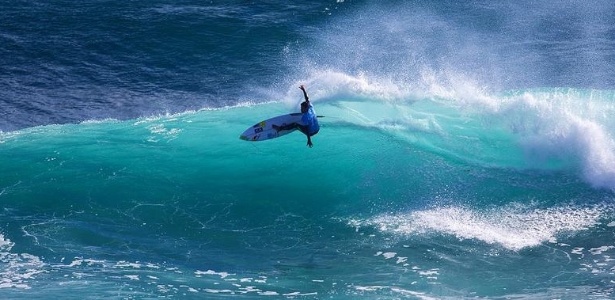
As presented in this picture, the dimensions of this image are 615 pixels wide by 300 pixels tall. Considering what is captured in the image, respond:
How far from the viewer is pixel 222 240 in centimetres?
2128

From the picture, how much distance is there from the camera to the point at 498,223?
850 inches

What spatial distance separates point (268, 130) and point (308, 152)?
216 cm

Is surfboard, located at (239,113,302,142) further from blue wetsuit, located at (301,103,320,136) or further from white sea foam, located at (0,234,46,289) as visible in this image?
white sea foam, located at (0,234,46,289)

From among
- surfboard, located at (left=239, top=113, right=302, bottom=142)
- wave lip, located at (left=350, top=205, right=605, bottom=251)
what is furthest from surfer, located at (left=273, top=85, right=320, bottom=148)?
wave lip, located at (left=350, top=205, right=605, bottom=251)

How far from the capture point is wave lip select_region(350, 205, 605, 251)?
68.5 feet

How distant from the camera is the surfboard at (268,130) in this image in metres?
23.8

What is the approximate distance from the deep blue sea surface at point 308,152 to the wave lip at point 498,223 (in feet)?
0.22

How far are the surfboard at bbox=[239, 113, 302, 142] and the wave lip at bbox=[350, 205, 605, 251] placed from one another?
3.87m

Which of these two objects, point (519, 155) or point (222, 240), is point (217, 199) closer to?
point (222, 240)

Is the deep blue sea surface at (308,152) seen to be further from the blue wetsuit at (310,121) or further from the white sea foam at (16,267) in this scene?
the blue wetsuit at (310,121)

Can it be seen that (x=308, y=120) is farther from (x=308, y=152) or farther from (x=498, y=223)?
(x=498, y=223)

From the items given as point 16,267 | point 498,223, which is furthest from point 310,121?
point 16,267

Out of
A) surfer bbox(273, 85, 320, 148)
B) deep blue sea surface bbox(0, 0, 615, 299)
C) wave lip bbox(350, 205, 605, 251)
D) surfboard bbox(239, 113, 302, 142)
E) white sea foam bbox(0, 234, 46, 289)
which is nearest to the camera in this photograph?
white sea foam bbox(0, 234, 46, 289)

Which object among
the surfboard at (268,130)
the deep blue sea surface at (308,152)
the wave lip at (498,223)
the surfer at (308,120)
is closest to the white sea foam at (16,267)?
the deep blue sea surface at (308,152)
